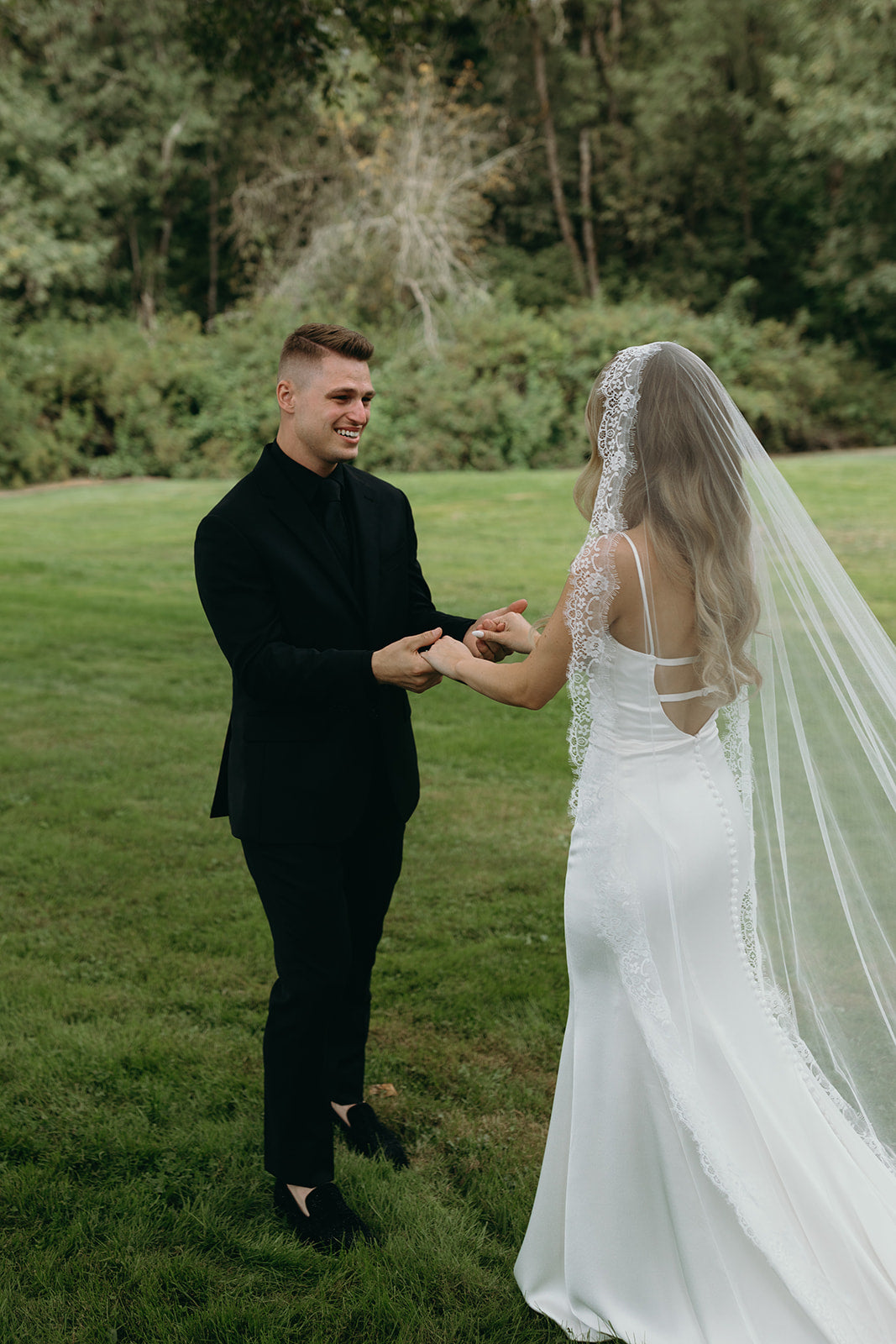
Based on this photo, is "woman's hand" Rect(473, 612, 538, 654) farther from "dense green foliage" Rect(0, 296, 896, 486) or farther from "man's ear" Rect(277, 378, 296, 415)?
"dense green foliage" Rect(0, 296, 896, 486)

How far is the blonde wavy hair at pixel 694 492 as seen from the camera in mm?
2713

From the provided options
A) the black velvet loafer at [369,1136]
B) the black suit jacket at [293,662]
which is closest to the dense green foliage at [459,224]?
the black suit jacket at [293,662]

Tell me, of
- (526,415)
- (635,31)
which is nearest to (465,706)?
(526,415)

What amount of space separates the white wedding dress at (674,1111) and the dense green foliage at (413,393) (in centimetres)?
2131

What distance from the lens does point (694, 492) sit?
2.72 meters

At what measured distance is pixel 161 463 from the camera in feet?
83.9

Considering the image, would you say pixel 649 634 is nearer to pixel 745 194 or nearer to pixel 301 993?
pixel 301 993

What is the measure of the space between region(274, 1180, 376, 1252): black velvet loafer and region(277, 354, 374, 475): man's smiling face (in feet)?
7.01

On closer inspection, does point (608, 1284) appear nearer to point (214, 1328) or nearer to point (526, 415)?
point (214, 1328)

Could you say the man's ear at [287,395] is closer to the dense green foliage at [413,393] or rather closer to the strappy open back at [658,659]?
the strappy open back at [658,659]

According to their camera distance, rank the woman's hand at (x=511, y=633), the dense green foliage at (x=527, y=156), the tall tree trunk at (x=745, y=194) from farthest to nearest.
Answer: the tall tree trunk at (x=745, y=194)
the dense green foliage at (x=527, y=156)
the woman's hand at (x=511, y=633)

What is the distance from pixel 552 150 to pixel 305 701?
34.9 m

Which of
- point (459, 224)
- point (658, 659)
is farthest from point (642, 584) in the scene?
point (459, 224)

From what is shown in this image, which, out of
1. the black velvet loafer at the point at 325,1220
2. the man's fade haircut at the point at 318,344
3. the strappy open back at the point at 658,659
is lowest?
the black velvet loafer at the point at 325,1220
